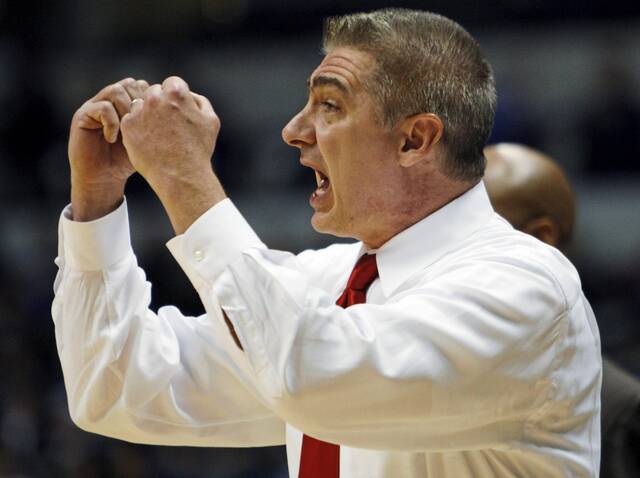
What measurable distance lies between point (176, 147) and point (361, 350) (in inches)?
16.1

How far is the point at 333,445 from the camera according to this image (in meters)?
2.03

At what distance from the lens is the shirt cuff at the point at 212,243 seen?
68.5 inches

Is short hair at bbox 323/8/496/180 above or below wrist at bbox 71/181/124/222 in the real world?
above

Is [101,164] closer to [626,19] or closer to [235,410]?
[235,410]

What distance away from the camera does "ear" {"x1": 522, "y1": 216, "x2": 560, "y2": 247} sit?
2.77 meters

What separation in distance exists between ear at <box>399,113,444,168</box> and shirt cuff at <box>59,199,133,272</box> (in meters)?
0.51

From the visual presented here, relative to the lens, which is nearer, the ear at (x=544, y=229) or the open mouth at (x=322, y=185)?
the open mouth at (x=322, y=185)

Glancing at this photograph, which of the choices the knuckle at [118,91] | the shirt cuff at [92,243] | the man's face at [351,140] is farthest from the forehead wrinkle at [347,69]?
the shirt cuff at [92,243]

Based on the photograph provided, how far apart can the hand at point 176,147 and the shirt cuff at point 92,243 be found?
25 cm

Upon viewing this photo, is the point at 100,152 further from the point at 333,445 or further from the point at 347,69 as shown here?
the point at 333,445

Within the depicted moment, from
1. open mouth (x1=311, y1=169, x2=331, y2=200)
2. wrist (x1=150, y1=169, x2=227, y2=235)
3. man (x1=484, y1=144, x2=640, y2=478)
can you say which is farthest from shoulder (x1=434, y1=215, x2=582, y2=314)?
man (x1=484, y1=144, x2=640, y2=478)

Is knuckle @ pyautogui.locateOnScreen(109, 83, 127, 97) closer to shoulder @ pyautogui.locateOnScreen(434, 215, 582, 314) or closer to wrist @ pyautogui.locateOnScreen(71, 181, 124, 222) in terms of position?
wrist @ pyautogui.locateOnScreen(71, 181, 124, 222)

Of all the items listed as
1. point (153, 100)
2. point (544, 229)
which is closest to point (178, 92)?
point (153, 100)

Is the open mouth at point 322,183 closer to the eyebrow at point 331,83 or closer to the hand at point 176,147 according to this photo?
the eyebrow at point 331,83
